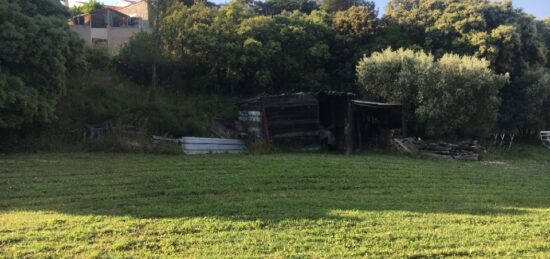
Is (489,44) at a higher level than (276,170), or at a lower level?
higher

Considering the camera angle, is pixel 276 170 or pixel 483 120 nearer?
pixel 276 170

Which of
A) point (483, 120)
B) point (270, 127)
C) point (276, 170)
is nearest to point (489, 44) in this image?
point (483, 120)

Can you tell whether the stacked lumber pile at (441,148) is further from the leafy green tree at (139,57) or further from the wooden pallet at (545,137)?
the leafy green tree at (139,57)

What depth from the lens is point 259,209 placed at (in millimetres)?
7672

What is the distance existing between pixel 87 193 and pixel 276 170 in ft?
15.6

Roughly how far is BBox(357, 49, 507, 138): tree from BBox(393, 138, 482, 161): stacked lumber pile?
1.58 meters

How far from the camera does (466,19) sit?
27.2 meters

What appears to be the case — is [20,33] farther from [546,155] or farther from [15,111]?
[546,155]

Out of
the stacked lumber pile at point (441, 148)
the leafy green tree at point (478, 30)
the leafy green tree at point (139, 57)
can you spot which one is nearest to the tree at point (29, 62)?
the leafy green tree at point (139, 57)

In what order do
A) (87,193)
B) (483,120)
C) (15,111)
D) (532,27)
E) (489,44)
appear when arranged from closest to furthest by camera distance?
(87,193) → (15,111) → (483,120) → (489,44) → (532,27)

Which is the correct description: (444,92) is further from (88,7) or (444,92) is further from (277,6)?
(88,7)

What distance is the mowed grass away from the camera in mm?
5699

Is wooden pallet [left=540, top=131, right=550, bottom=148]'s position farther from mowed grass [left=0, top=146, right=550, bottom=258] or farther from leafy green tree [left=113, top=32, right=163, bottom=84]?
leafy green tree [left=113, top=32, right=163, bottom=84]

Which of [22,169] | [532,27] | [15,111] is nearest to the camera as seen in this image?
[22,169]
